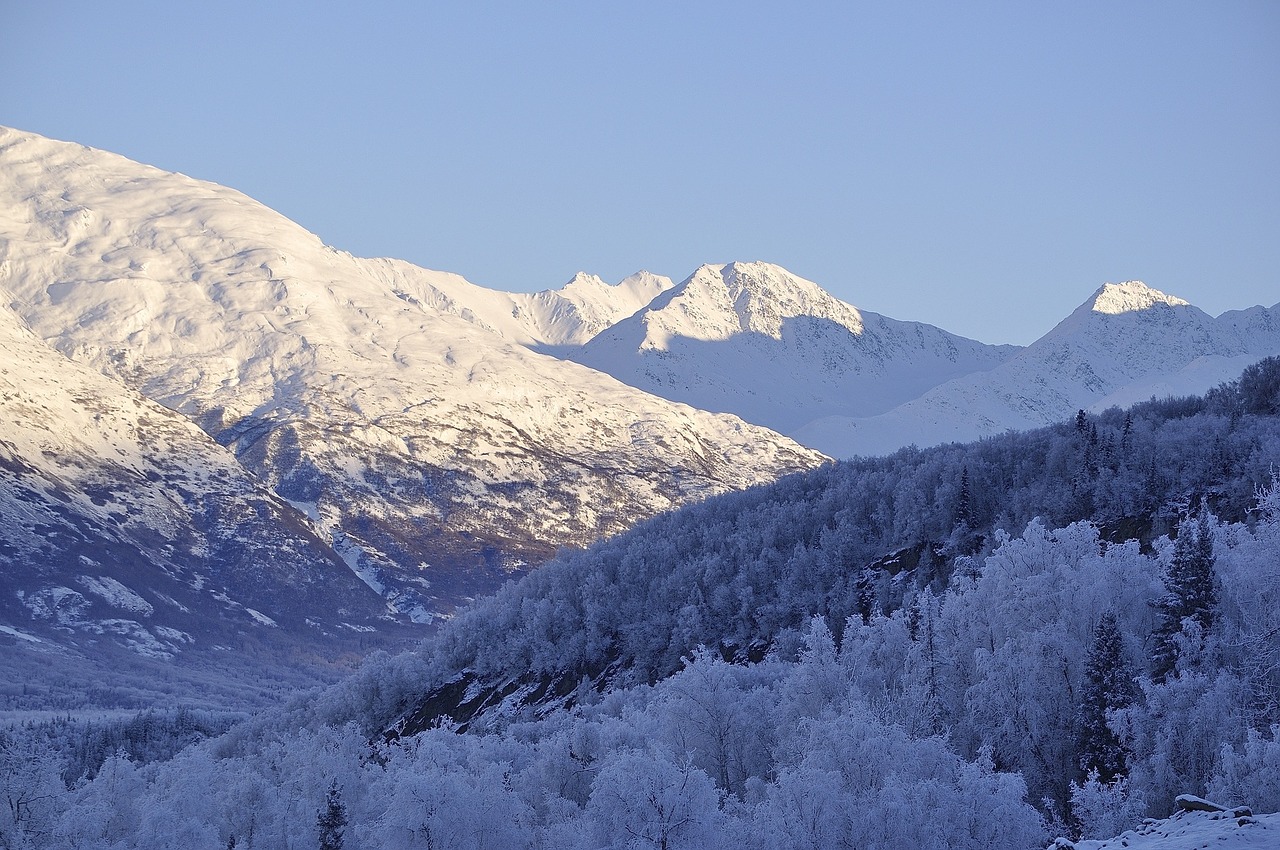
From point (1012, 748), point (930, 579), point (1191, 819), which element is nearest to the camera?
point (1191, 819)

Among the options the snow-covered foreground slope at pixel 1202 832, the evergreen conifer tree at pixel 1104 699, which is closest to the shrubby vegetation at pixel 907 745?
the evergreen conifer tree at pixel 1104 699

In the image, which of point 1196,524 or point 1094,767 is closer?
point 1094,767

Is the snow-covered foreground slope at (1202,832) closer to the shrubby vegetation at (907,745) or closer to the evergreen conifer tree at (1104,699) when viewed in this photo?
the shrubby vegetation at (907,745)

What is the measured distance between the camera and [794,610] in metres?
186

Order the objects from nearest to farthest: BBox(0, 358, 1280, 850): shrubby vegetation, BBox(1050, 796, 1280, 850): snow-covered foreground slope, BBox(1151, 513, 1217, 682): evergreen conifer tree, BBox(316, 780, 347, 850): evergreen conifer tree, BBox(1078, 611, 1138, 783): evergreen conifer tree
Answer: BBox(1050, 796, 1280, 850): snow-covered foreground slope < BBox(0, 358, 1280, 850): shrubby vegetation < BBox(1078, 611, 1138, 783): evergreen conifer tree < BBox(316, 780, 347, 850): evergreen conifer tree < BBox(1151, 513, 1217, 682): evergreen conifer tree

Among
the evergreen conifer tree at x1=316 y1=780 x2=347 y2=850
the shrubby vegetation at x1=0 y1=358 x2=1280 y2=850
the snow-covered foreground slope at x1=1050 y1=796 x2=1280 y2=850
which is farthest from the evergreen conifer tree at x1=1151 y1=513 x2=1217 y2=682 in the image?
the evergreen conifer tree at x1=316 y1=780 x2=347 y2=850

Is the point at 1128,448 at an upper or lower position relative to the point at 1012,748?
upper

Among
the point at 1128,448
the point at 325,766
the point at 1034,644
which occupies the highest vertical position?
the point at 1128,448

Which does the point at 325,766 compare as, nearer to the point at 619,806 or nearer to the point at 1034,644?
the point at 619,806

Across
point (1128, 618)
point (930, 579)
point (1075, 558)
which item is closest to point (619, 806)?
point (1128, 618)

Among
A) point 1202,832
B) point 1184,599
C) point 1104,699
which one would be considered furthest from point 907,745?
point 1202,832

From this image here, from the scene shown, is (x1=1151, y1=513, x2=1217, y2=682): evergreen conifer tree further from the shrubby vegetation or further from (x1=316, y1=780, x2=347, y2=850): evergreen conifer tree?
(x1=316, y1=780, x2=347, y2=850): evergreen conifer tree

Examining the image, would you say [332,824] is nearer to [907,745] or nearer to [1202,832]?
[907,745]

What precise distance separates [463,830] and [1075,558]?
5658 centimetres
